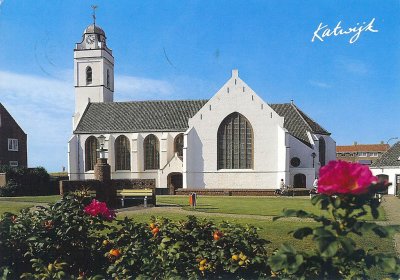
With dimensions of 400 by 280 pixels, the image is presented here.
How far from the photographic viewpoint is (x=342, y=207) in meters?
3.07

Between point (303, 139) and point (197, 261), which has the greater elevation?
point (303, 139)

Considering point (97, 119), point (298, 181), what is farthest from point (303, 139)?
point (97, 119)

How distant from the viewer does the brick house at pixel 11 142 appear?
4516 centimetres

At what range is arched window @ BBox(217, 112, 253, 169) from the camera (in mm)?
40812

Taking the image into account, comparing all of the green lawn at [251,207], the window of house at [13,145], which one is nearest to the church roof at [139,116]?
the window of house at [13,145]

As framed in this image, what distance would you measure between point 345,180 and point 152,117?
149 ft

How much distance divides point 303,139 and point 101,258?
3923cm

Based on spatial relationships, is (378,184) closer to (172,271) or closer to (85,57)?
(172,271)

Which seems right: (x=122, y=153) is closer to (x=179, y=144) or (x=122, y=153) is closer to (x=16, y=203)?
(x=179, y=144)

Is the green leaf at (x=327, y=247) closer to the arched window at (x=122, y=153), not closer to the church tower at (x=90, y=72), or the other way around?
the arched window at (x=122, y=153)

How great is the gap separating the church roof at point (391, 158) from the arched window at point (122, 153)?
2912cm

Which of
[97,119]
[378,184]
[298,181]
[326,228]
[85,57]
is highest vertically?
[85,57]

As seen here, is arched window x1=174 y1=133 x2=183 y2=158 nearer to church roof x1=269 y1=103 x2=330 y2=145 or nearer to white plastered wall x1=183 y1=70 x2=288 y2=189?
white plastered wall x1=183 y1=70 x2=288 y2=189

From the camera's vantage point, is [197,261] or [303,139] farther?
[303,139]
